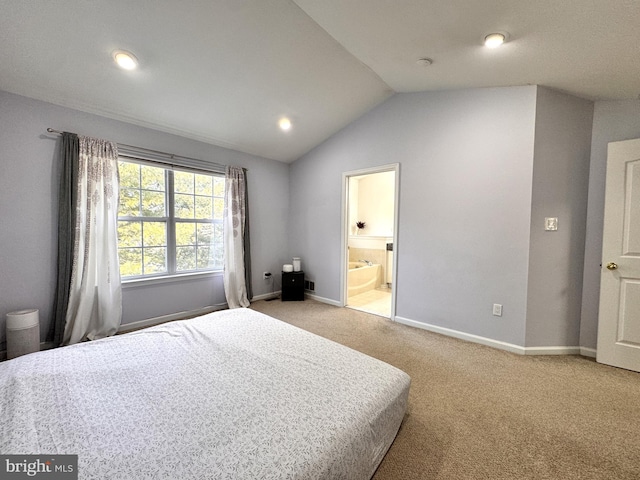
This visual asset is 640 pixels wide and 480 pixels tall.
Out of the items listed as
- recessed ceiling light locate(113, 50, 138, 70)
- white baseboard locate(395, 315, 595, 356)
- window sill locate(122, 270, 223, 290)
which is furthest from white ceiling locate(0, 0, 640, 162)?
white baseboard locate(395, 315, 595, 356)

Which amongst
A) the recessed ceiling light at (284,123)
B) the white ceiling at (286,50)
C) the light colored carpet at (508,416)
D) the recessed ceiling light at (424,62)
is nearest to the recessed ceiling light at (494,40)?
the white ceiling at (286,50)

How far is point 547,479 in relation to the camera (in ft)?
4.14

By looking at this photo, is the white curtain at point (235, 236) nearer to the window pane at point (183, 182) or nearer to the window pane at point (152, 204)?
the window pane at point (183, 182)

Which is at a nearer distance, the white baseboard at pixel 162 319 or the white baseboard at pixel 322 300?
the white baseboard at pixel 162 319

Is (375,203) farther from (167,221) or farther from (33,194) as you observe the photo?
(33,194)

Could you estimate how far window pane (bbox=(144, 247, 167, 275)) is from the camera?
3191 mm

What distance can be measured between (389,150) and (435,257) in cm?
145

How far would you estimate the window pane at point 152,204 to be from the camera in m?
3.14

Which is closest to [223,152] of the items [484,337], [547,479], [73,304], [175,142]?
[175,142]

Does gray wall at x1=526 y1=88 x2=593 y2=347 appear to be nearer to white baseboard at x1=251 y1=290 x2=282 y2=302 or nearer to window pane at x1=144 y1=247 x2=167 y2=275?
white baseboard at x1=251 y1=290 x2=282 y2=302

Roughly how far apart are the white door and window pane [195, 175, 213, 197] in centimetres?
433

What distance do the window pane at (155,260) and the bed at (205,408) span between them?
1669 millimetres

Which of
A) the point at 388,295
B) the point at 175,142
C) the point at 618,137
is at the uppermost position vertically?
the point at 175,142

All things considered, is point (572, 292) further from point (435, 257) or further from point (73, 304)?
point (73, 304)
